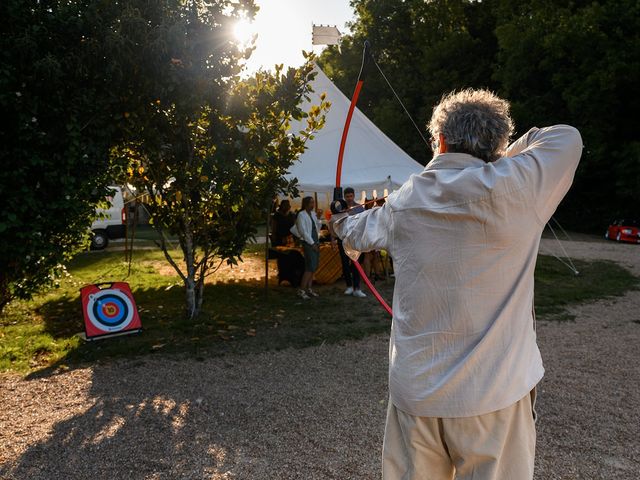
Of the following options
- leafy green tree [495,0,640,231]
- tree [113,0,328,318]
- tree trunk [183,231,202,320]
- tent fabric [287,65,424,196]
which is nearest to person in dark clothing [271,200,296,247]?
tent fabric [287,65,424,196]

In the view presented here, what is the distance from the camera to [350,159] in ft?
37.9

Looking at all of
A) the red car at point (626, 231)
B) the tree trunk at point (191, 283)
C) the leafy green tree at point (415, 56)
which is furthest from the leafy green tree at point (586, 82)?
the tree trunk at point (191, 283)

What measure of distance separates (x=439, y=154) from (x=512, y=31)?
931 inches

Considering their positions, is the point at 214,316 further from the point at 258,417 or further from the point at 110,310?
the point at 258,417

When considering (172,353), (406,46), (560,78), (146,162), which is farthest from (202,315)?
(406,46)

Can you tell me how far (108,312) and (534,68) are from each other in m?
21.8

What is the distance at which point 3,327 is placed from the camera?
693cm

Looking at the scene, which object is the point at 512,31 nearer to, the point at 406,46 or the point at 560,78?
the point at 560,78

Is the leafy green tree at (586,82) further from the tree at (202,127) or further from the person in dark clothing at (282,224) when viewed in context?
the tree at (202,127)

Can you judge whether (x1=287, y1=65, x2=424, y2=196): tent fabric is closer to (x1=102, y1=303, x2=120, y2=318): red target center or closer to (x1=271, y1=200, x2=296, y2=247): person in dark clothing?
(x1=271, y1=200, x2=296, y2=247): person in dark clothing

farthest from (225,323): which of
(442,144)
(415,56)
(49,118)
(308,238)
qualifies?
(415,56)

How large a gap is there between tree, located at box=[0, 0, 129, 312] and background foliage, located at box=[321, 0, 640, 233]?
1579 cm

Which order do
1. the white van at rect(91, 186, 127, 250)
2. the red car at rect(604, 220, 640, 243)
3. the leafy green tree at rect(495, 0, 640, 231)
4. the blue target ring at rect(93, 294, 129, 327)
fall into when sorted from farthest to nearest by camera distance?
the leafy green tree at rect(495, 0, 640, 231)
the red car at rect(604, 220, 640, 243)
the white van at rect(91, 186, 127, 250)
the blue target ring at rect(93, 294, 129, 327)

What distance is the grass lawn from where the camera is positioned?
602 centimetres
